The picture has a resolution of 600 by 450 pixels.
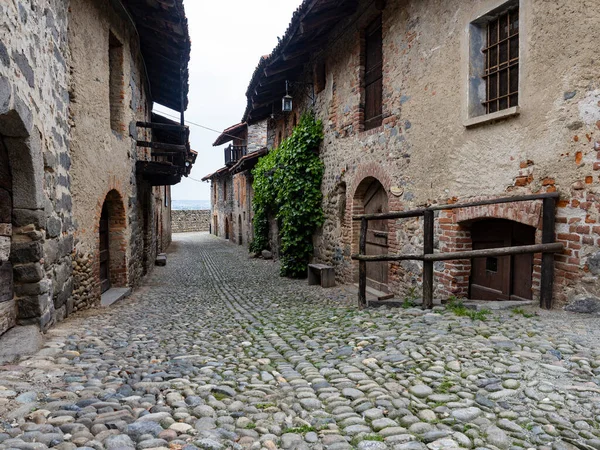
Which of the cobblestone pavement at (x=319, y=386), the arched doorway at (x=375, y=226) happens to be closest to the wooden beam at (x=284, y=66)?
the arched doorway at (x=375, y=226)

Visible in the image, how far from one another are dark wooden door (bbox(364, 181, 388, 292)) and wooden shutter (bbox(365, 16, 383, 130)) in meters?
1.22

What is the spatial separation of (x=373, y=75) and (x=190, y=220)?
30.9 meters

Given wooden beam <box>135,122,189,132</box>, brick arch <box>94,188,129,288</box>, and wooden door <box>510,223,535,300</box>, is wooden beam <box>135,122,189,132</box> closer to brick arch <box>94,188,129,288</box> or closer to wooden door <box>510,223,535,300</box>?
brick arch <box>94,188,129,288</box>

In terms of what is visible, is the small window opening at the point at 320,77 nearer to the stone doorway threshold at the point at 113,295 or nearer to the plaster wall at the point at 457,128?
the plaster wall at the point at 457,128

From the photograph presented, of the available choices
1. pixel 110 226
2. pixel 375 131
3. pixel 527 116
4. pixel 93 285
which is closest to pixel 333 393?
pixel 527 116

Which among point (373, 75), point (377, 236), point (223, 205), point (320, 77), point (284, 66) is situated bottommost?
point (377, 236)

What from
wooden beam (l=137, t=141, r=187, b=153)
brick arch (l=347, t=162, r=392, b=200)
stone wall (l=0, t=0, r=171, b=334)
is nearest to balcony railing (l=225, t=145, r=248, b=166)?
wooden beam (l=137, t=141, r=187, b=153)

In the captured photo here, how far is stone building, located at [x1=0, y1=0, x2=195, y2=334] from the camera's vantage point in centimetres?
341

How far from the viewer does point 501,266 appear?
489cm

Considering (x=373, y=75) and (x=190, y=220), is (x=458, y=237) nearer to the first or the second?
(x=373, y=75)

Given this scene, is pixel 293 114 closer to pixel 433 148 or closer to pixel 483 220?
pixel 433 148

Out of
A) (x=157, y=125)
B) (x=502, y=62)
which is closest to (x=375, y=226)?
(x=502, y=62)

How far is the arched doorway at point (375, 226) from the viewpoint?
286 inches

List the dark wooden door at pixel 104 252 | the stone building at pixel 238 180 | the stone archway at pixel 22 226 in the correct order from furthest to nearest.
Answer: the stone building at pixel 238 180
the dark wooden door at pixel 104 252
the stone archway at pixel 22 226
